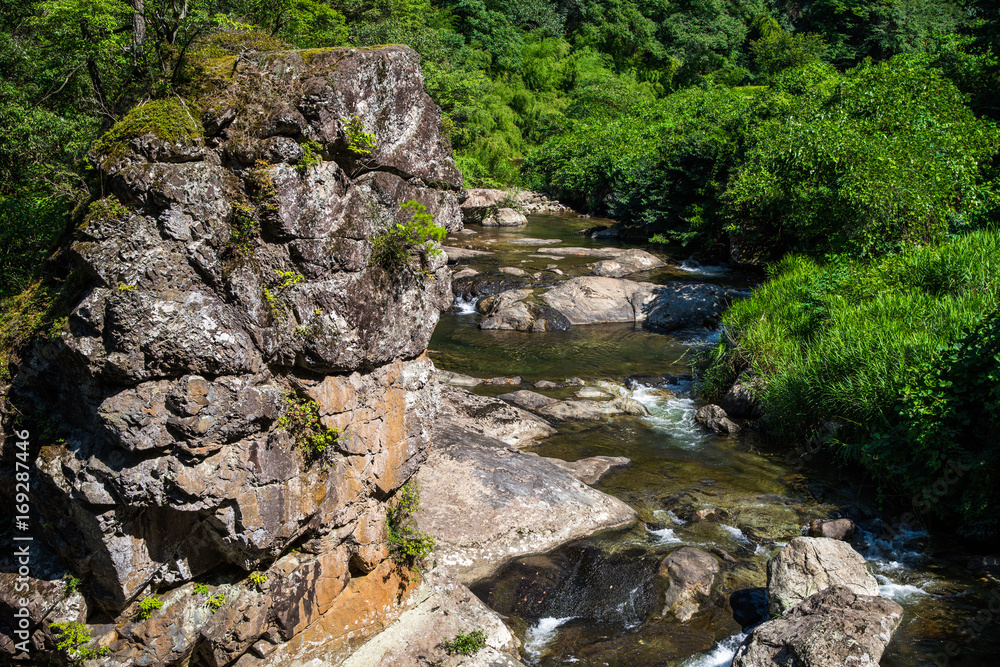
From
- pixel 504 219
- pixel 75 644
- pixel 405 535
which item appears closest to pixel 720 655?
pixel 405 535

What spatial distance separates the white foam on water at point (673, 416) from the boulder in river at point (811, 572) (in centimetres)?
365

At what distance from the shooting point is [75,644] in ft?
Result: 14.2

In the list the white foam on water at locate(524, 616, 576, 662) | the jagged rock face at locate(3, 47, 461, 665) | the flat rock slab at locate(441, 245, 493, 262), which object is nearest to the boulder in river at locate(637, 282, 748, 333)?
the flat rock slab at locate(441, 245, 493, 262)

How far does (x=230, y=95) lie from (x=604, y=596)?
17.8 ft

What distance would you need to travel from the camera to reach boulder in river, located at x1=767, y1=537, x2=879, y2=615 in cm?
595

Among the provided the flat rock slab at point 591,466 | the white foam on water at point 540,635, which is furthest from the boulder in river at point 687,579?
the flat rock slab at point 591,466

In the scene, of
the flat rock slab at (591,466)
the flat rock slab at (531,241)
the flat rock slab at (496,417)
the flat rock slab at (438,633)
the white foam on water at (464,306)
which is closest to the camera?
the flat rock slab at (438,633)

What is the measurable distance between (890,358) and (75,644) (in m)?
9.14

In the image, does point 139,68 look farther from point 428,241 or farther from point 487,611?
point 487,611

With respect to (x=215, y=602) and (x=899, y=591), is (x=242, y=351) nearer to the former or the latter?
(x=215, y=602)

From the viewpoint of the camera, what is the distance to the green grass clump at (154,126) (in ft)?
14.3

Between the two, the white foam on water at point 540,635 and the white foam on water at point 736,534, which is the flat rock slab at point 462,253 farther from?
the white foam on water at point 540,635

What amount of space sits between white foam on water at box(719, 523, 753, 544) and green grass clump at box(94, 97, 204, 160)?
6647mm

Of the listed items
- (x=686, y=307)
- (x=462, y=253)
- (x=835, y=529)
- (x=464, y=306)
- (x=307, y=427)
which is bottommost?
(x=464, y=306)
